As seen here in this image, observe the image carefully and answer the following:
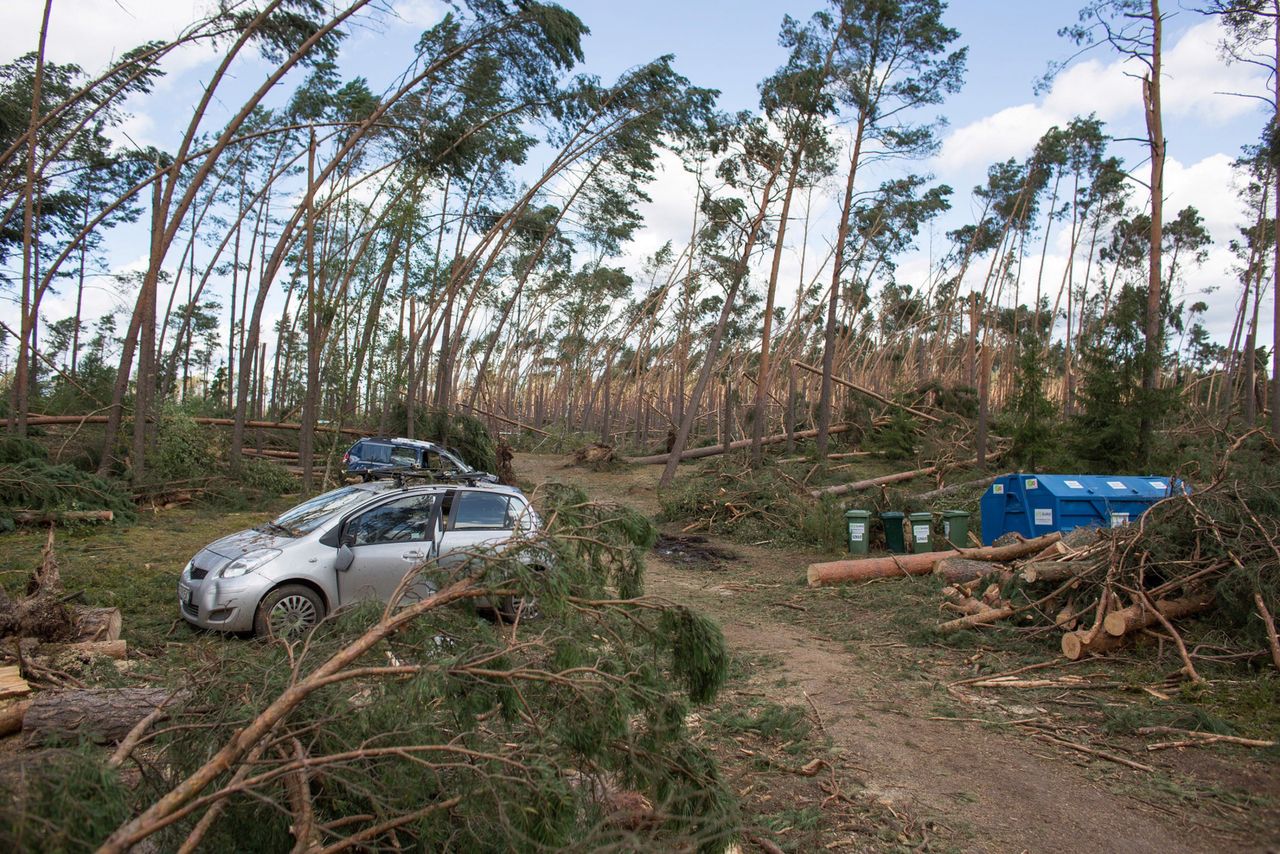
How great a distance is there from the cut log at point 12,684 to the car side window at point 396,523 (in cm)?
263

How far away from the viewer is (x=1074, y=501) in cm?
1070

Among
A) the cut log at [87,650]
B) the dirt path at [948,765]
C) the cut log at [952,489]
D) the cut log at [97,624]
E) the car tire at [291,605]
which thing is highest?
A: the cut log at [952,489]

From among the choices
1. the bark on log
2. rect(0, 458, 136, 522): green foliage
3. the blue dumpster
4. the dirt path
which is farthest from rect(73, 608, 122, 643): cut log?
the bark on log

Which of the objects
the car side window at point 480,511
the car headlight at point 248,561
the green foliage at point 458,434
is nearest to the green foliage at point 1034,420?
the car side window at point 480,511

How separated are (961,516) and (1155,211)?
10.0 metres

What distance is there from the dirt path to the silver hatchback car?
2963 millimetres

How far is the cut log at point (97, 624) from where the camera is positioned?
20.7ft

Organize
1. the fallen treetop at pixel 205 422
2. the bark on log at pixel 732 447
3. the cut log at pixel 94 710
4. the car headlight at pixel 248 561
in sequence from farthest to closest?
the bark on log at pixel 732 447
the fallen treetop at pixel 205 422
the car headlight at pixel 248 561
the cut log at pixel 94 710

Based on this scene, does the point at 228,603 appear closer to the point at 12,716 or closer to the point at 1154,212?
the point at 12,716

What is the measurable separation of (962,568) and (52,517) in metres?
13.5

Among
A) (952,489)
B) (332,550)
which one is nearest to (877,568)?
(952,489)

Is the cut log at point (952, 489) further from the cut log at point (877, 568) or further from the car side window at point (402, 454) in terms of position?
the car side window at point (402, 454)

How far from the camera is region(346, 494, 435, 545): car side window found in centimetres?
737

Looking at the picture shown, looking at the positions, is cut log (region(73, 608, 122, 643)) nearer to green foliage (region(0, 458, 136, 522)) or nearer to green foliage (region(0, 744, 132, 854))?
green foliage (region(0, 744, 132, 854))
